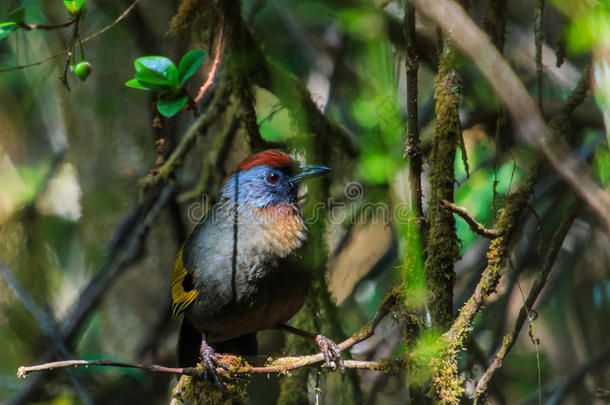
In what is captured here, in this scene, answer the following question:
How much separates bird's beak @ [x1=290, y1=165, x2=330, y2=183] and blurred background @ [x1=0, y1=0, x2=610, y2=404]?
0.44 metres

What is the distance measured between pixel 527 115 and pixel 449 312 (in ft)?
3.77

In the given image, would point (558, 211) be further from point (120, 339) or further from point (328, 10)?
point (120, 339)

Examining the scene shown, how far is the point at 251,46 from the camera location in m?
4.23

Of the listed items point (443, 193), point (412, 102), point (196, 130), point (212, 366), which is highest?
point (196, 130)

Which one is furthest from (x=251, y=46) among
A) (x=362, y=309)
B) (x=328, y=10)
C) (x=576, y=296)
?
(x=576, y=296)

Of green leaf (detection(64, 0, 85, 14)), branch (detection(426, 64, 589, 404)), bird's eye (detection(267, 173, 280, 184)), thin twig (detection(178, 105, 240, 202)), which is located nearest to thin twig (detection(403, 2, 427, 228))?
branch (detection(426, 64, 589, 404))

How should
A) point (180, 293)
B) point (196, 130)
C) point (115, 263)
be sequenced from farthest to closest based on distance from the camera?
point (115, 263) < point (196, 130) < point (180, 293)

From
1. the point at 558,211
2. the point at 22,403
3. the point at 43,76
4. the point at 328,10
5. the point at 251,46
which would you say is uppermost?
the point at 328,10

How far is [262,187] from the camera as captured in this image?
389 cm

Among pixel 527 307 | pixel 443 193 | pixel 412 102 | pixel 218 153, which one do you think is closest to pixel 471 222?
pixel 443 193

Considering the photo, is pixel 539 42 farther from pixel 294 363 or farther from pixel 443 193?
pixel 294 363

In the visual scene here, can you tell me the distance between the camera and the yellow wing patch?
357cm

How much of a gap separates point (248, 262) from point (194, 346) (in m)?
1.06

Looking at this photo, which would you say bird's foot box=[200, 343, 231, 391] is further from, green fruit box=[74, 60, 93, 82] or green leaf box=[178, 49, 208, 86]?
green fruit box=[74, 60, 93, 82]
